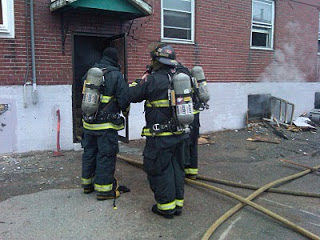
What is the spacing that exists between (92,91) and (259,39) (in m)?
7.54

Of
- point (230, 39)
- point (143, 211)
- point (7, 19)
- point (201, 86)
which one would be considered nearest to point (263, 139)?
point (230, 39)

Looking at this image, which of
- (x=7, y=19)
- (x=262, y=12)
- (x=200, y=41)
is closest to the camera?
(x=7, y=19)

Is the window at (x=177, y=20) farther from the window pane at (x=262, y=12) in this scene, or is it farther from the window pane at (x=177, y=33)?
the window pane at (x=262, y=12)

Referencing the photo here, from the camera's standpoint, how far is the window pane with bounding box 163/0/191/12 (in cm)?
800

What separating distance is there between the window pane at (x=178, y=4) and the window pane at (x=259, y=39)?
2623 mm

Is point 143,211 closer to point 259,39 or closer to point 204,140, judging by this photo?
point 204,140

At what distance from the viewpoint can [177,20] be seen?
819cm

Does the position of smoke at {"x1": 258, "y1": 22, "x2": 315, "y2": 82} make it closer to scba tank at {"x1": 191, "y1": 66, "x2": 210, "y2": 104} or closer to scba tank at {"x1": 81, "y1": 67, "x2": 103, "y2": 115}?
scba tank at {"x1": 191, "y1": 66, "x2": 210, "y2": 104}

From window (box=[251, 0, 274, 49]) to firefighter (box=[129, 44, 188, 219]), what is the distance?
6.84 meters

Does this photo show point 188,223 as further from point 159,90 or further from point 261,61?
point 261,61

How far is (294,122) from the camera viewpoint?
10.2m

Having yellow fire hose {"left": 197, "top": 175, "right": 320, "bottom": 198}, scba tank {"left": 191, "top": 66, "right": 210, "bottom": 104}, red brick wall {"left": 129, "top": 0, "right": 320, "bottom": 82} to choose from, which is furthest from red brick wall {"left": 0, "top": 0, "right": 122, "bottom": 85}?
yellow fire hose {"left": 197, "top": 175, "right": 320, "bottom": 198}

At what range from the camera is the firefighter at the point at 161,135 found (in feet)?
12.0

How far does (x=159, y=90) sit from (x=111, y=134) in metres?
0.95
